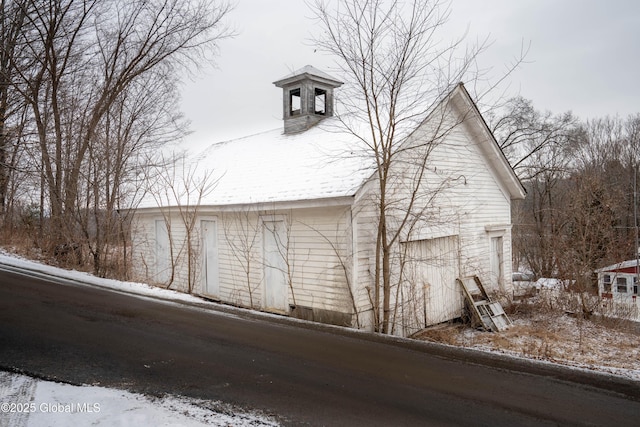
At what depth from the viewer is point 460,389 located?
4492mm

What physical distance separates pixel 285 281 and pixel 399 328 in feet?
9.03

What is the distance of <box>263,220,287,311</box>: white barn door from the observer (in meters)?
9.89

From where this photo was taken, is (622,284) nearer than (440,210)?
No

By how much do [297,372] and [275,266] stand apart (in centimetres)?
528

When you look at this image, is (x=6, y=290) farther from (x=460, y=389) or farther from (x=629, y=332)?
(x=629, y=332)

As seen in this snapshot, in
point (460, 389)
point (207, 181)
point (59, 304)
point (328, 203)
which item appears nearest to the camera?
point (460, 389)

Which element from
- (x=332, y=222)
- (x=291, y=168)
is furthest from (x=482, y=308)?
(x=291, y=168)

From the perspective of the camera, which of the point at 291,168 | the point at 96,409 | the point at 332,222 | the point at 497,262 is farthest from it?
the point at 497,262

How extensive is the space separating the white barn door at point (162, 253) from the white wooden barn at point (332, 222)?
0.16 feet

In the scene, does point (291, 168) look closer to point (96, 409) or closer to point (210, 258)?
point (210, 258)

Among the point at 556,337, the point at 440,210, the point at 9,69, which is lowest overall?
the point at 556,337

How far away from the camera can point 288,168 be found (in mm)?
11023

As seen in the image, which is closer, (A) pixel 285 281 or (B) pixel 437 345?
(B) pixel 437 345

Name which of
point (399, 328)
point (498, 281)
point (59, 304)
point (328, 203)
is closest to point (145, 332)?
point (59, 304)
